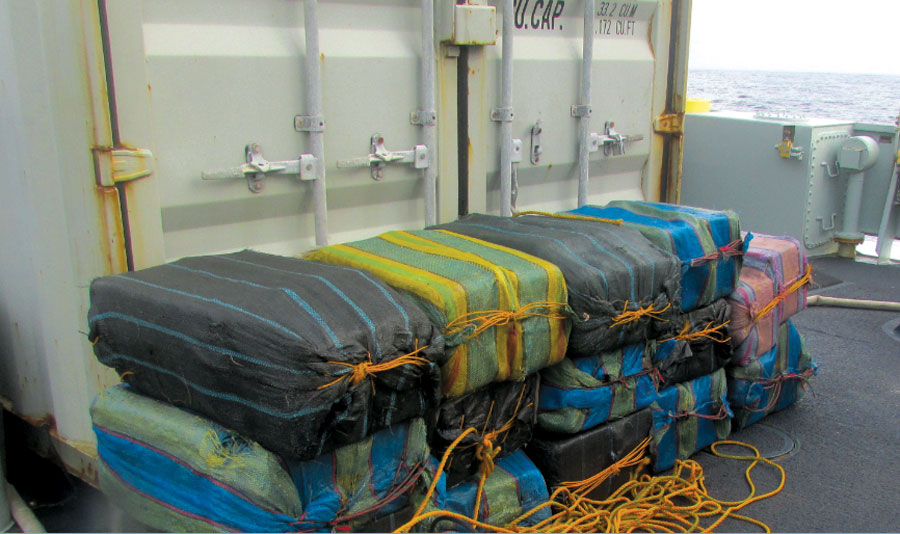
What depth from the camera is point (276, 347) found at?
5.59 feet

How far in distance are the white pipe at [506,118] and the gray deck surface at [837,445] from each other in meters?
1.32

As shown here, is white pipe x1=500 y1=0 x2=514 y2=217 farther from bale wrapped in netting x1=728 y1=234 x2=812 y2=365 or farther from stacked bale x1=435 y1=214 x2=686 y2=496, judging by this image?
bale wrapped in netting x1=728 y1=234 x2=812 y2=365

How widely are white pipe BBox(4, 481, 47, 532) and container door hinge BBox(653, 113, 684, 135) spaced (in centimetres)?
312

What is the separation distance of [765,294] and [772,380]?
0.39 meters

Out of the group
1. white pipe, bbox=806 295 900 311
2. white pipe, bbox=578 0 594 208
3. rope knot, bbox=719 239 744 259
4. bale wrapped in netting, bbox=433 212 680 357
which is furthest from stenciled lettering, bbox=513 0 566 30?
white pipe, bbox=806 295 900 311

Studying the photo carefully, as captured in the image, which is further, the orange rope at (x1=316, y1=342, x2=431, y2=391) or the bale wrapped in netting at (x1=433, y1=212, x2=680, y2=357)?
the bale wrapped in netting at (x1=433, y1=212, x2=680, y2=357)

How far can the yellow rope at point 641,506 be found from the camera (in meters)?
2.46

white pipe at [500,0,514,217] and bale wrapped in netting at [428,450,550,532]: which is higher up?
white pipe at [500,0,514,217]

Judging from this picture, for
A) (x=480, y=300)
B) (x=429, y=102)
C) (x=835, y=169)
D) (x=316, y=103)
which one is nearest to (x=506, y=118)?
(x=429, y=102)

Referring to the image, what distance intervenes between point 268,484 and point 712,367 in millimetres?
2011

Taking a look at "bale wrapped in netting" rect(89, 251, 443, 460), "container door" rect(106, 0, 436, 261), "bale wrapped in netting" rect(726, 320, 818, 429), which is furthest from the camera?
"bale wrapped in netting" rect(726, 320, 818, 429)

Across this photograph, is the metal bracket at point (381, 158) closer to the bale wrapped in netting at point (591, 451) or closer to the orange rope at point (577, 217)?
the orange rope at point (577, 217)

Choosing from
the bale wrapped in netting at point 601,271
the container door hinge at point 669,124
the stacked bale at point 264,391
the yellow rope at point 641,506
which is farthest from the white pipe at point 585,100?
the stacked bale at point 264,391

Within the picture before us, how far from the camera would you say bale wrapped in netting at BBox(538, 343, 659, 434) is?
2486 millimetres
